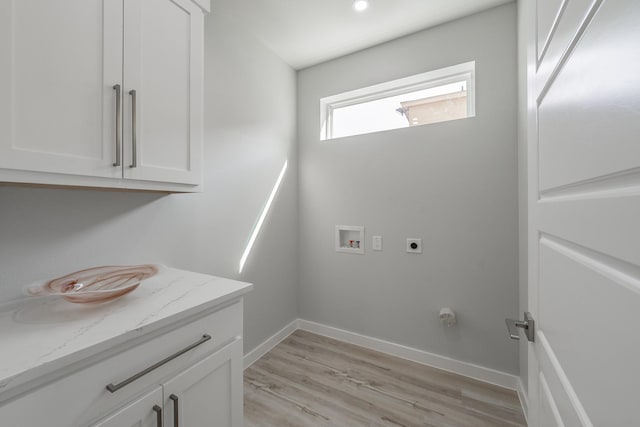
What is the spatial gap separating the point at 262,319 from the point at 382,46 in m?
2.46

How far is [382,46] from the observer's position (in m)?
2.04

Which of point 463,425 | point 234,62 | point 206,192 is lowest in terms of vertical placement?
point 463,425

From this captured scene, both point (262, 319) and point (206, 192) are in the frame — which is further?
point (262, 319)

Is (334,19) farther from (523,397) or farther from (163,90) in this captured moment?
(523,397)

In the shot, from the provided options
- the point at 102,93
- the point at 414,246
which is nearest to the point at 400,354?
the point at 414,246

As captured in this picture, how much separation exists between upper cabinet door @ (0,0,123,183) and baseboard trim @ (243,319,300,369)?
1.58 meters

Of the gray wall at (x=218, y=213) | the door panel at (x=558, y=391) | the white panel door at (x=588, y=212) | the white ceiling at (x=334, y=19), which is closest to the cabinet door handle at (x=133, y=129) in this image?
the gray wall at (x=218, y=213)

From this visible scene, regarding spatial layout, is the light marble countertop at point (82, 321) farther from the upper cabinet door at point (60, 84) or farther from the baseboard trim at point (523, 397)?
the baseboard trim at point (523, 397)

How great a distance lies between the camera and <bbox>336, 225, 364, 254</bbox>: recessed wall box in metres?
2.13

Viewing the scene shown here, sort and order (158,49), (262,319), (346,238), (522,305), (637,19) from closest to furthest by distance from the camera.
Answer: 1. (637,19)
2. (158,49)
3. (522,305)
4. (262,319)
5. (346,238)

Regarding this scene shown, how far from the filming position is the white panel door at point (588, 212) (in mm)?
292

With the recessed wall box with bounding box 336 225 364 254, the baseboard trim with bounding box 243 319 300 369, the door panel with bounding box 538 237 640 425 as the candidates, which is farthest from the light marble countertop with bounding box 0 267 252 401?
the recessed wall box with bounding box 336 225 364 254

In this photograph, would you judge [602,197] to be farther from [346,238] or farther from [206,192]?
[346,238]

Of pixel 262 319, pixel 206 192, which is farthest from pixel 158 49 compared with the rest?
pixel 262 319
